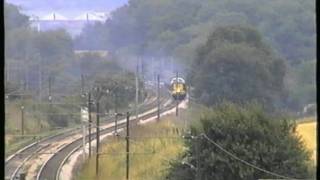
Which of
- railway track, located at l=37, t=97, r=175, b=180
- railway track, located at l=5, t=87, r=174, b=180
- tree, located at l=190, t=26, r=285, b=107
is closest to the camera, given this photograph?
railway track, located at l=37, t=97, r=175, b=180

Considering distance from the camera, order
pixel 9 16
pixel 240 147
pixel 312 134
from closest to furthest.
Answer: pixel 9 16 < pixel 312 134 < pixel 240 147

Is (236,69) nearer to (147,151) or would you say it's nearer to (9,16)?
(147,151)

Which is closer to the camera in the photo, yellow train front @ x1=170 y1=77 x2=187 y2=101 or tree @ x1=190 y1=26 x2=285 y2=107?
tree @ x1=190 y1=26 x2=285 y2=107

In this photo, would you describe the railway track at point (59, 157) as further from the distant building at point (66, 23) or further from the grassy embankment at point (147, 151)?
the distant building at point (66, 23)

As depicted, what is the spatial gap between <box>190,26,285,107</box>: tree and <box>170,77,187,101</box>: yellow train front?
124mm

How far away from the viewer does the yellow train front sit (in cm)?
648

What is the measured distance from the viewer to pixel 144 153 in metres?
6.00

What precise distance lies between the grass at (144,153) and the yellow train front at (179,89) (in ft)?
0.72

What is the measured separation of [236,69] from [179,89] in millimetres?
540

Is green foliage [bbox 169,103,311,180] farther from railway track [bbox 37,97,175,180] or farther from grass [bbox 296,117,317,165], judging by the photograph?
grass [bbox 296,117,317,165]

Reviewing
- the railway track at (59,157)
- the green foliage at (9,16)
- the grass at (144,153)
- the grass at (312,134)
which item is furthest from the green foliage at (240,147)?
the green foliage at (9,16)

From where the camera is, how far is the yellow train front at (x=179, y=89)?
648 centimetres

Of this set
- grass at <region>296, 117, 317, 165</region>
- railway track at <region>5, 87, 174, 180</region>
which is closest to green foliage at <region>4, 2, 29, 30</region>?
grass at <region>296, 117, 317, 165</region>

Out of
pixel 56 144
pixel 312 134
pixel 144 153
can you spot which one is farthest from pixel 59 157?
pixel 312 134
